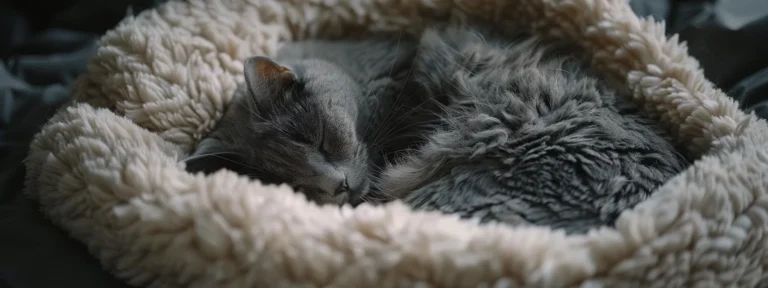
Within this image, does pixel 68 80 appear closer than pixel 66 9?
Yes

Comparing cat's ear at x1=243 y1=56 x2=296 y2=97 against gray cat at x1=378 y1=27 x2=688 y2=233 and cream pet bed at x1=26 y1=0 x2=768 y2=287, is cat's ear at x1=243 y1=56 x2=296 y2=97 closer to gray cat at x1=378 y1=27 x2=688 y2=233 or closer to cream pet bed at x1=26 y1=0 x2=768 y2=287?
cream pet bed at x1=26 y1=0 x2=768 y2=287

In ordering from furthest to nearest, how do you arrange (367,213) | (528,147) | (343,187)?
(343,187), (528,147), (367,213)

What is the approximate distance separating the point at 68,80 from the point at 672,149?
1589 millimetres

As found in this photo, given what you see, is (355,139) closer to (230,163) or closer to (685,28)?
(230,163)

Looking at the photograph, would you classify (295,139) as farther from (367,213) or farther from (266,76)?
(367,213)

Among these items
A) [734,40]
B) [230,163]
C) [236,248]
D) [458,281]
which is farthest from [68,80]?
[734,40]

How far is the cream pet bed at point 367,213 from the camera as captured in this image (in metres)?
0.81

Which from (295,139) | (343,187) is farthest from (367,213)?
(295,139)

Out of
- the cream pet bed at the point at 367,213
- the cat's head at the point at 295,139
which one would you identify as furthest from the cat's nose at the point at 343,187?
the cream pet bed at the point at 367,213

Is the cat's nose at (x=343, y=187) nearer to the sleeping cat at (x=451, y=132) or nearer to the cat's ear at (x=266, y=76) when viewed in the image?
the sleeping cat at (x=451, y=132)

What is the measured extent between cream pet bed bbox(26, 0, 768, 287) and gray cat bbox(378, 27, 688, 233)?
0.08 meters

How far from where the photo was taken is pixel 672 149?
1120 mm

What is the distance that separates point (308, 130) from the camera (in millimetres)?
1263

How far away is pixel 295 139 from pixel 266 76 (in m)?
0.15
